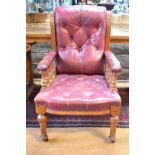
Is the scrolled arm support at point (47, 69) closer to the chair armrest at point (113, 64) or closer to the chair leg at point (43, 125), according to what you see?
the chair leg at point (43, 125)

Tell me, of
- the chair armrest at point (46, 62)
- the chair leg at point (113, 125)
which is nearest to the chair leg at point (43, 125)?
the chair armrest at point (46, 62)

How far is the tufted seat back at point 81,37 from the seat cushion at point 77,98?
11.4 inches

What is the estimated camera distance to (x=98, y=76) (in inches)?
85.2

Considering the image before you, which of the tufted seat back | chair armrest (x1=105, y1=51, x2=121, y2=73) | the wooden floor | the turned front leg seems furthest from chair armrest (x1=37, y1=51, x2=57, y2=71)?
the wooden floor

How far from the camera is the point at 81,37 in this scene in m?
2.18

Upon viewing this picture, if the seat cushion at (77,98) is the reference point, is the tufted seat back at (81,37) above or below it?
above

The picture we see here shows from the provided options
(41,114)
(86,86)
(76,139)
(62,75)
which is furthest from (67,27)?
(76,139)

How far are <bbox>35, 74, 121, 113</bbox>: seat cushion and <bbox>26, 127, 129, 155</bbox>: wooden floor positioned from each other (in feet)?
0.99

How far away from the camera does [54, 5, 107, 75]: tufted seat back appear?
2.15 metres

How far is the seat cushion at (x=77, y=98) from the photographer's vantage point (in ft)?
5.66

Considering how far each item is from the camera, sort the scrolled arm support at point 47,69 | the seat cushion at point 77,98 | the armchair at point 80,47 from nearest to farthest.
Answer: the seat cushion at point 77,98 < the scrolled arm support at point 47,69 < the armchair at point 80,47

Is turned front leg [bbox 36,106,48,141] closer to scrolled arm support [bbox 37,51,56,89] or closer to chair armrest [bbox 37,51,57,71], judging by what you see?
scrolled arm support [bbox 37,51,56,89]

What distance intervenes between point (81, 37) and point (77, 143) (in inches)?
34.5
